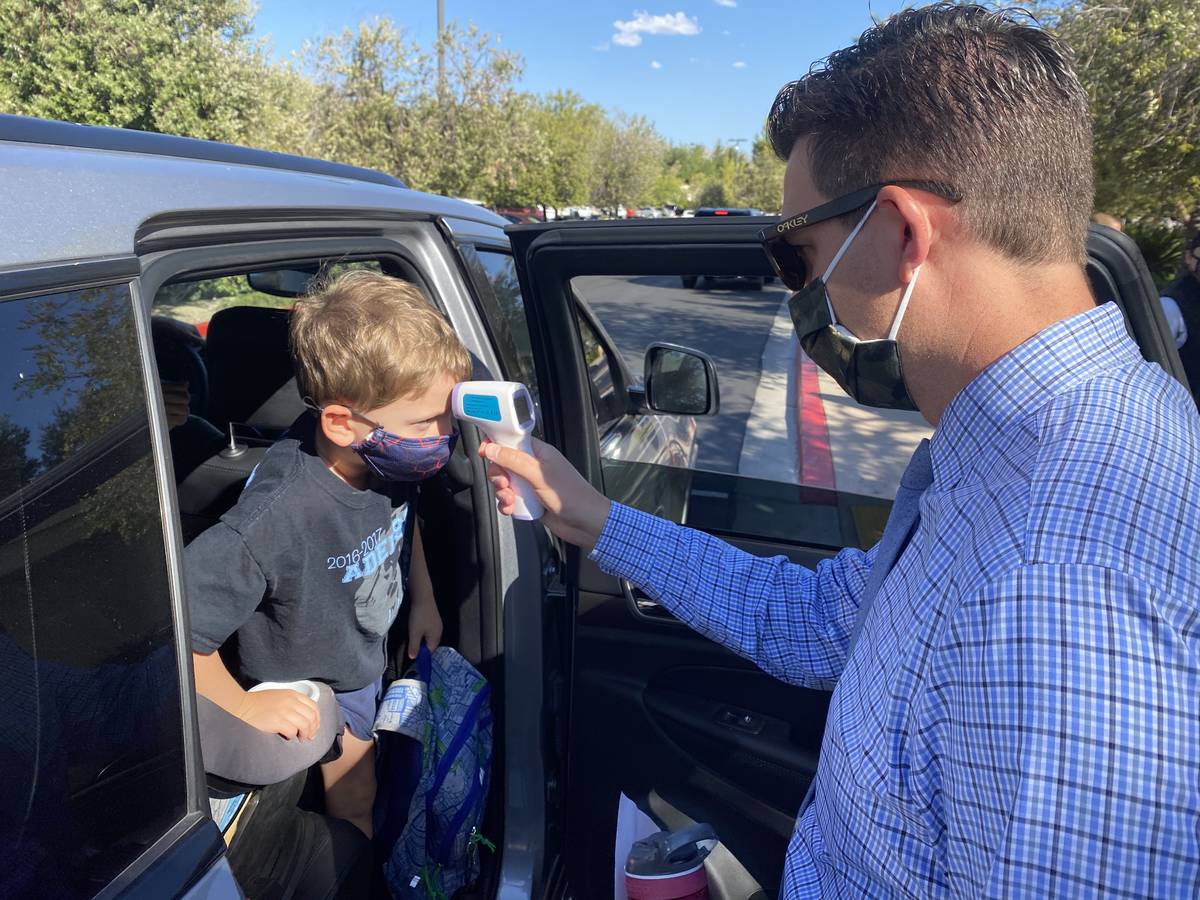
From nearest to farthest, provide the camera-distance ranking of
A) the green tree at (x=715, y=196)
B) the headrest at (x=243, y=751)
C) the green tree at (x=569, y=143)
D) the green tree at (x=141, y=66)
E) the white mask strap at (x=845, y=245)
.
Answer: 1. the white mask strap at (x=845, y=245)
2. the headrest at (x=243, y=751)
3. the green tree at (x=141, y=66)
4. the green tree at (x=569, y=143)
5. the green tree at (x=715, y=196)

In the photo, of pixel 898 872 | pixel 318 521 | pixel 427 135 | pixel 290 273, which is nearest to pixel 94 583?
pixel 318 521

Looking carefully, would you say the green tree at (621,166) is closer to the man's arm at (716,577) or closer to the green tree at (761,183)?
the green tree at (761,183)

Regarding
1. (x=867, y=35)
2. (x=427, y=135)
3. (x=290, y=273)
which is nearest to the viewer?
(x=867, y=35)

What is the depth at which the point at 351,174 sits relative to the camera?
6.64ft

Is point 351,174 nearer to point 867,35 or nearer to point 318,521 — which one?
point 318,521

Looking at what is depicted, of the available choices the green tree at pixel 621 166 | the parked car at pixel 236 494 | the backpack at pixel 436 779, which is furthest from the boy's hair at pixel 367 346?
the green tree at pixel 621 166

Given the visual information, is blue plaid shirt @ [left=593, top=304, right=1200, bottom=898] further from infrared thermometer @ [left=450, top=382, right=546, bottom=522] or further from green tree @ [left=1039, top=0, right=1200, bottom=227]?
green tree @ [left=1039, top=0, right=1200, bottom=227]

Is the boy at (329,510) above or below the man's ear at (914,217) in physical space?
below

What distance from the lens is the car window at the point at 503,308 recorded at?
7.20ft

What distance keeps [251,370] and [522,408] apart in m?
1.44

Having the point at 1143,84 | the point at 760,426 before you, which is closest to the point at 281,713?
the point at 760,426

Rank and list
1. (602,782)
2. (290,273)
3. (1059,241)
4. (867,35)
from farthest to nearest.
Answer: (290,273), (602,782), (867,35), (1059,241)

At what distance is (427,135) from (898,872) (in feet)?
59.3

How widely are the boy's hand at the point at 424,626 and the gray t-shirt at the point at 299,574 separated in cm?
16
